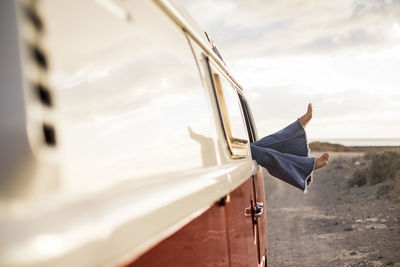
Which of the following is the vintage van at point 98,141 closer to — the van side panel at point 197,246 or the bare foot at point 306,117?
the van side panel at point 197,246

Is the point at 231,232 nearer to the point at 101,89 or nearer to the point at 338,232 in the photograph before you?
the point at 101,89

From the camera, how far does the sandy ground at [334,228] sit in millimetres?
6980

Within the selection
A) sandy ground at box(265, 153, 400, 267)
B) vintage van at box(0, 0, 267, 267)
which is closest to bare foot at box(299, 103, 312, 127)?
sandy ground at box(265, 153, 400, 267)

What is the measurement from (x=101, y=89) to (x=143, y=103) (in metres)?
0.22

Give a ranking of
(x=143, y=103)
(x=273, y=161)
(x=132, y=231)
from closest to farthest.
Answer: (x=132, y=231) < (x=143, y=103) < (x=273, y=161)

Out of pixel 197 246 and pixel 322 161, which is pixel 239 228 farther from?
pixel 322 161

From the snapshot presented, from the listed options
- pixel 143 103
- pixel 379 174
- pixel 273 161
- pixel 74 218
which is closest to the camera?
pixel 74 218

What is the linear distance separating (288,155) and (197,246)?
338 cm

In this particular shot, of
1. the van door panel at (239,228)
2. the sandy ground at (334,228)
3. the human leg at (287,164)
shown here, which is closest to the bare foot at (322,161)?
the human leg at (287,164)

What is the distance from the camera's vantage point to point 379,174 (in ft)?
44.7

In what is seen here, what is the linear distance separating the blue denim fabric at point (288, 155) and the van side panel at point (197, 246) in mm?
2798

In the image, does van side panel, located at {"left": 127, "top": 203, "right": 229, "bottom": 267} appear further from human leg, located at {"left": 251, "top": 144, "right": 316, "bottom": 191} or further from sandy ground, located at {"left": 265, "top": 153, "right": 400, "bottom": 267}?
sandy ground, located at {"left": 265, "top": 153, "right": 400, "bottom": 267}

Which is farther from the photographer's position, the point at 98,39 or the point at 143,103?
the point at 143,103

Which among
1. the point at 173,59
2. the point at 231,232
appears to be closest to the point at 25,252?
the point at 173,59
